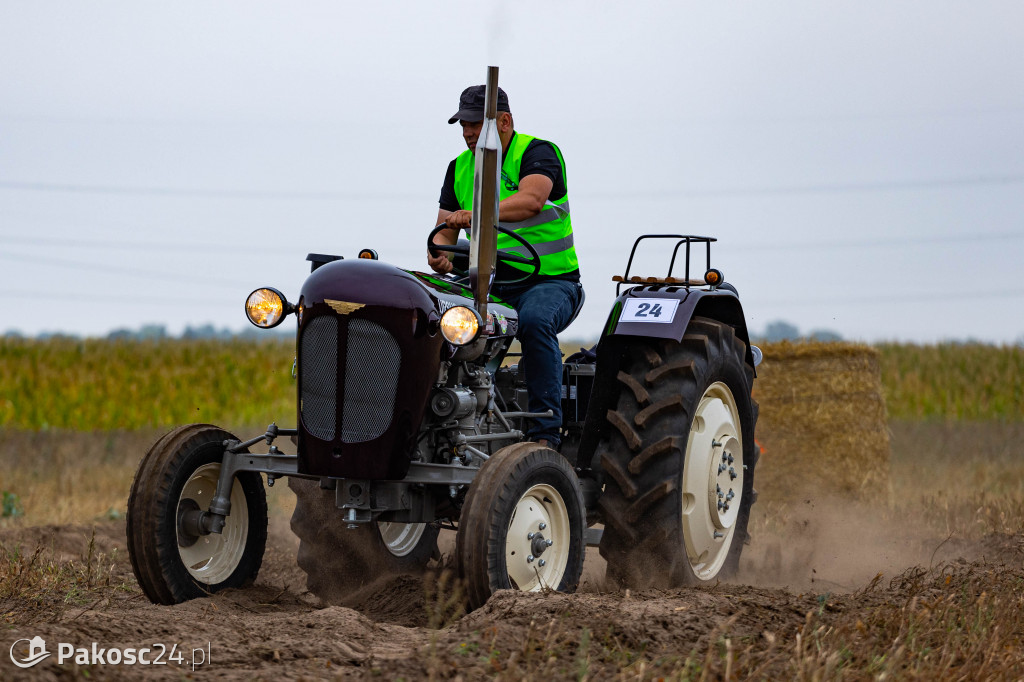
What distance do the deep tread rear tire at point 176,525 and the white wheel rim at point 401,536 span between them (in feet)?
3.34

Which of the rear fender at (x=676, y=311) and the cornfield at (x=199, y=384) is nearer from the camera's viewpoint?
the rear fender at (x=676, y=311)

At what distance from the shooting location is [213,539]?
5.25 meters

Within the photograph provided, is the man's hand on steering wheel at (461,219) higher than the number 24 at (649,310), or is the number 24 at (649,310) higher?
the man's hand on steering wheel at (461,219)

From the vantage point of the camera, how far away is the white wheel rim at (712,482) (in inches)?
225

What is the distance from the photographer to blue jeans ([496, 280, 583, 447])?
538cm

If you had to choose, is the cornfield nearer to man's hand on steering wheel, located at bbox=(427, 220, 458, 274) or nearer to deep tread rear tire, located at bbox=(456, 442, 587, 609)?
man's hand on steering wheel, located at bbox=(427, 220, 458, 274)

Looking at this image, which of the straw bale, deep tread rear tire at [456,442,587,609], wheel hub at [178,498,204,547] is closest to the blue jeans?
deep tread rear tire at [456,442,587,609]

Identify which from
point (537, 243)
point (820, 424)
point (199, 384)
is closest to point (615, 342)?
point (537, 243)

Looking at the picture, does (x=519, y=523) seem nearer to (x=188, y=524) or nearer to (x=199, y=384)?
(x=188, y=524)

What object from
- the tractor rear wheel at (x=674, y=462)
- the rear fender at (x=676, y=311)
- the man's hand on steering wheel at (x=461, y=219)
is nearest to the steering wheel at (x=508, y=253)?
the man's hand on steering wheel at (x=461, y=219)

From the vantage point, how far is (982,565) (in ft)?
18.9

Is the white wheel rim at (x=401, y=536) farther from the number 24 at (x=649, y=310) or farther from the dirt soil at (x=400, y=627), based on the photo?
the number 24 at (x=649, y=310)

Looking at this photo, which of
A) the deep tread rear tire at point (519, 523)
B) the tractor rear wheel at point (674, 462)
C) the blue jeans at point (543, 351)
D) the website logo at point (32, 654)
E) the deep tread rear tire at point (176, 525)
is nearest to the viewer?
the website logo at point (32, 654)

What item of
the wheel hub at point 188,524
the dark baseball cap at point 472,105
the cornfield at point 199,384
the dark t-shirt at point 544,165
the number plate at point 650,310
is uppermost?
the dark baseball cap at point 472,105
